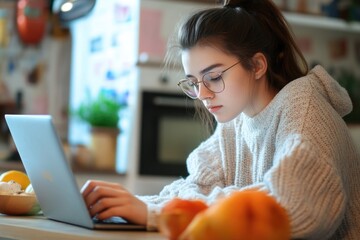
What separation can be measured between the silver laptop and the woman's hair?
1.33ft

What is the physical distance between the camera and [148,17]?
4.08 metres

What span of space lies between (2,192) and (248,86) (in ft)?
1.77

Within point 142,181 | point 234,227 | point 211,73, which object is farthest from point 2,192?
point 142,181

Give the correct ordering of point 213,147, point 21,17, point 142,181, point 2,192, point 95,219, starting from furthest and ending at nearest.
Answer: point 21,17 < point 142,181 < point 213,147 < point 2,192 < point 95,219

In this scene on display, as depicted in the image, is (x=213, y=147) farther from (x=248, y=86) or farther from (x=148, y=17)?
(x=148, y=17)

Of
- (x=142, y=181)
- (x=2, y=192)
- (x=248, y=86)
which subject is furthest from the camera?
(x=142, y=181)

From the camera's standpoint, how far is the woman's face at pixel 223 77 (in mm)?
1439

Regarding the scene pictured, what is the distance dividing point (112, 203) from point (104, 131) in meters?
2.92

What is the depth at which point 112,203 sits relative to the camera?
3.93 feet

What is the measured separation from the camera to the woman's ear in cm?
154

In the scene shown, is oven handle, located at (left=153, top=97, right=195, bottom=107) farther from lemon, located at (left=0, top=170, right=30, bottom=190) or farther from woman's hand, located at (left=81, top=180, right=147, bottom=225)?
woman's hand, located at (left=81, top=180, right=147, bottom=225)

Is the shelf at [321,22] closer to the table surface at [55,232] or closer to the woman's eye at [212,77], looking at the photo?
the woman's eye at [212,77]

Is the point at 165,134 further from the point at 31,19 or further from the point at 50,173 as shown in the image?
the point at 50,173

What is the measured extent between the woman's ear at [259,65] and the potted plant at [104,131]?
2.57 m
